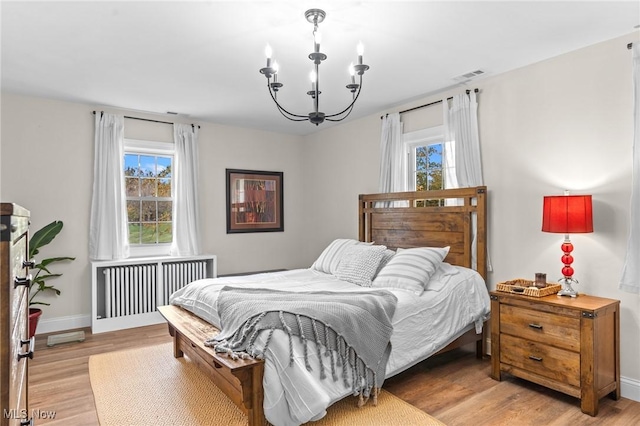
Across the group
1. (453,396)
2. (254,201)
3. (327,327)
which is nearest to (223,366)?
(327,327)

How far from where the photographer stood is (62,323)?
4.33 metres

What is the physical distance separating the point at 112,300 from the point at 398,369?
3.32 meters

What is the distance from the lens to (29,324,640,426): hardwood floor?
2.49 m

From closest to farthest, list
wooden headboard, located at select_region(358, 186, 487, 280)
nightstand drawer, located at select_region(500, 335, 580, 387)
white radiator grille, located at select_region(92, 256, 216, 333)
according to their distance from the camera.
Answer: nightstand drawer, located at select_region(500, 335, 580, 387)
wooden headboard, located at select_region(358, 186, 487, 280)
white radiator grille, located at select_region(92, 256, 216, 333)

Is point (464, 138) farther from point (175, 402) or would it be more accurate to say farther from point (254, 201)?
point (175, 402)

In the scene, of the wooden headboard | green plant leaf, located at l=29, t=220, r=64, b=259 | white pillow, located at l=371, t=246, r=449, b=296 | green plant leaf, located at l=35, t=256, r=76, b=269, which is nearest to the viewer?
white pillow, located at l=371, t=246, r=449, b=296

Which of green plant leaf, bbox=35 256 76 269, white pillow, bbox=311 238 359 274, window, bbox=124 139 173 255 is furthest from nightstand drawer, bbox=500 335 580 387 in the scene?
green plant leaf, bbox=35 256 76 269

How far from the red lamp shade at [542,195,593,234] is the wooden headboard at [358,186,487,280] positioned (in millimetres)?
761

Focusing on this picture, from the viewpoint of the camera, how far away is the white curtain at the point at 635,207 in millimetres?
2650

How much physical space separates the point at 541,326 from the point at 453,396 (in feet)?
2.62

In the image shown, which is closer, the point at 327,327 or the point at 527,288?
the point at 327,327

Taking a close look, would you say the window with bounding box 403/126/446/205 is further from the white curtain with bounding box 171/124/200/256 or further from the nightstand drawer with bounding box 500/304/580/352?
the white curtain with bounding box 171/124/200/256

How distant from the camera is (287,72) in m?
3.43

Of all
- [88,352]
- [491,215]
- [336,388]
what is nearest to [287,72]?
[491,215]
